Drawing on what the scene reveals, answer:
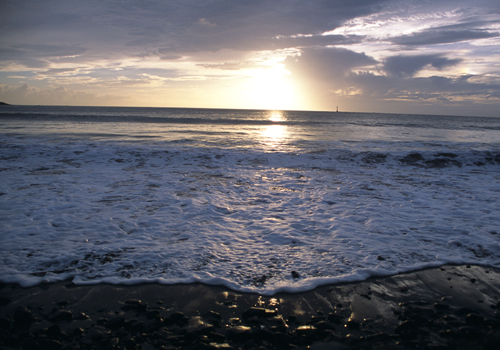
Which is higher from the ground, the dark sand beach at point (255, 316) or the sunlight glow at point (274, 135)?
the sunlight glow at point (274, 135)

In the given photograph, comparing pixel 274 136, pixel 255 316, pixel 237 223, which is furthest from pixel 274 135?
pixel 255 316

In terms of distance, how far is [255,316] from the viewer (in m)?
2.87

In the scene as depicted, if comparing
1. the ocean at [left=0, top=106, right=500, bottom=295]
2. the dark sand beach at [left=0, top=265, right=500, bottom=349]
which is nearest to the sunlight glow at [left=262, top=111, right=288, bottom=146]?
the ocean at [left=0, top=106, right=500, bottom=295]

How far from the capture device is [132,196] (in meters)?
6.91

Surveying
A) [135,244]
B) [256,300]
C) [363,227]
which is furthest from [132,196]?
[363,227]

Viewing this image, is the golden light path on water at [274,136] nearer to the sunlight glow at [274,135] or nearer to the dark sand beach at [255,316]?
the sunlight glow at [274,135]

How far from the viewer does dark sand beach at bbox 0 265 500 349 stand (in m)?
2.54

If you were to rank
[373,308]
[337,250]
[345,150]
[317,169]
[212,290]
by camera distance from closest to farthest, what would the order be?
[373,308] → [212,290] → [337,250] → [317,169] → [345,150]

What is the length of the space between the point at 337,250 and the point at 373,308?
4.37 feet

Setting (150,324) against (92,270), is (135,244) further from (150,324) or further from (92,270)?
(150,324)

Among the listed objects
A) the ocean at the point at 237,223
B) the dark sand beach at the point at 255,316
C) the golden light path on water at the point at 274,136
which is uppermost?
the golden light path on water at the point at 274,136

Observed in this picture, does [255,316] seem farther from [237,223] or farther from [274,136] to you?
[274,136]

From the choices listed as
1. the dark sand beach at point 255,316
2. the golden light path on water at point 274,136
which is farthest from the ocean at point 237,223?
the golden light path on water at point 274,136

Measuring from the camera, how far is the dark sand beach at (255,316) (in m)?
2.54
